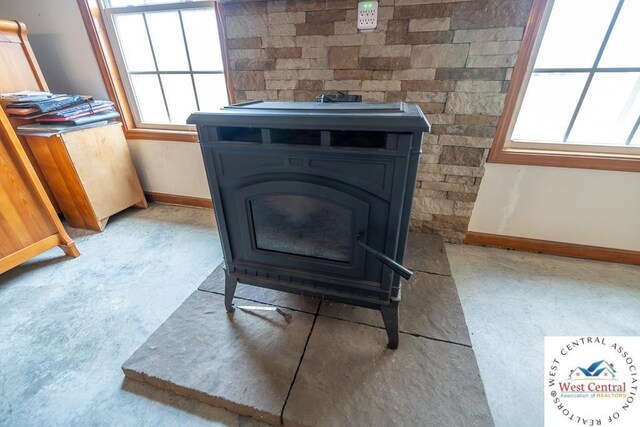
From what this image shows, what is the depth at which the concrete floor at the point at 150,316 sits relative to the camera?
3.18 feet

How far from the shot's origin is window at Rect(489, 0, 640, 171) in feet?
4.31

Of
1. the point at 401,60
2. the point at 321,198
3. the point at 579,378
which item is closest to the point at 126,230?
the point at 321,198

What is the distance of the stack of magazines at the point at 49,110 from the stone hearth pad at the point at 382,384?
2088mm

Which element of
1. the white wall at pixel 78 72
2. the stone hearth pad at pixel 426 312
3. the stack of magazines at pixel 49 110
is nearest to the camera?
the stone hearth pad at pixel 426 312

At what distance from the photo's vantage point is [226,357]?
3.51 feet

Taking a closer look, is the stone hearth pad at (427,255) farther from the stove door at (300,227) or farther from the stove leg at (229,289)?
the stove leg at (229,289)

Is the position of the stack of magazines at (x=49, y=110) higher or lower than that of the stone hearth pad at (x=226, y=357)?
higher

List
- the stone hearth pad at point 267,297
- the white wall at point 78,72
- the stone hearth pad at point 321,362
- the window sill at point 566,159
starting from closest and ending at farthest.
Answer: the stone hearth pad at point 321,362
the stone hearth pad at point 267,297
the window sill at point 566,159
the white wall at point 78,72

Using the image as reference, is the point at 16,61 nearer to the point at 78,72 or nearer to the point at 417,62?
the point at 78,72

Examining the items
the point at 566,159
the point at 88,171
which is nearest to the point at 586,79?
the point at 566,159

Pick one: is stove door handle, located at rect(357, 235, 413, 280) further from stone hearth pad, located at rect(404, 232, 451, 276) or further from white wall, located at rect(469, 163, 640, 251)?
white wall, located at rect(469, 163, 640, 251)

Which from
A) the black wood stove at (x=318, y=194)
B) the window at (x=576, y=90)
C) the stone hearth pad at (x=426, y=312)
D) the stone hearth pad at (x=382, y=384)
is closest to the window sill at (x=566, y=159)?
the window at (x=576, y=90)

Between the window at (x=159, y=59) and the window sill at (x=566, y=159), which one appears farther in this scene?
the window at (x=159, y=59)

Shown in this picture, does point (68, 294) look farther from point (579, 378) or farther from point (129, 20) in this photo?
point (579, 378)
